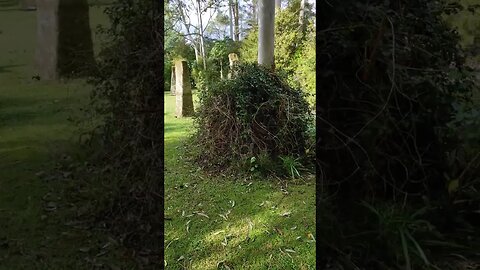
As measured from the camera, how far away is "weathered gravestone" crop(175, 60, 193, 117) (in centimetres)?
193

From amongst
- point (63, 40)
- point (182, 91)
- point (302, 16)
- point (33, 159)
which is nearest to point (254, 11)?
point (302, 16)

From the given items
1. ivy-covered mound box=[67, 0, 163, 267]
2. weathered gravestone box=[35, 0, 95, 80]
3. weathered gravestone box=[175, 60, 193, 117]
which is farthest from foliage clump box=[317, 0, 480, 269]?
weathered gravestone box=[35, 0, 95, 80]

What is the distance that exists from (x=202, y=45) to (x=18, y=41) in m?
0.74

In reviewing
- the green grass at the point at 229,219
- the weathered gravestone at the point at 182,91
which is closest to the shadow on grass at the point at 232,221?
the green grass at the point at 229,219

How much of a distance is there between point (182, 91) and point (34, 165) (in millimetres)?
682

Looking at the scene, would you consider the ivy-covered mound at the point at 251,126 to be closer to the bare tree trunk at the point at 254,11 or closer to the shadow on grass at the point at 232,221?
the shadow on grass at the point at 232,221

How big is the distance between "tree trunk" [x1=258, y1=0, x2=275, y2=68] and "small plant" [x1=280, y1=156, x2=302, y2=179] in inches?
16.7

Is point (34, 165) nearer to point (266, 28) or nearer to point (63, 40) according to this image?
point (63, 40)

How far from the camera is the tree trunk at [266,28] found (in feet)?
6.33

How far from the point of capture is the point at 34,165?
2.00 m

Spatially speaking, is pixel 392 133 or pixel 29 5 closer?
pixel 29 5

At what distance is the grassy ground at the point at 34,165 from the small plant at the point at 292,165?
0.81m

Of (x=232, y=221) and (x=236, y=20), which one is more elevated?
(x=236, y=20)

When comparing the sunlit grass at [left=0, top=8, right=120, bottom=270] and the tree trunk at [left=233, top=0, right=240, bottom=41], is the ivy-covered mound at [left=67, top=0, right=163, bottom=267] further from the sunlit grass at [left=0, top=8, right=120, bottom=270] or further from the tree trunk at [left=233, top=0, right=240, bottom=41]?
the tree trunk at [left=233, top=0, right=240, bottom=41]
